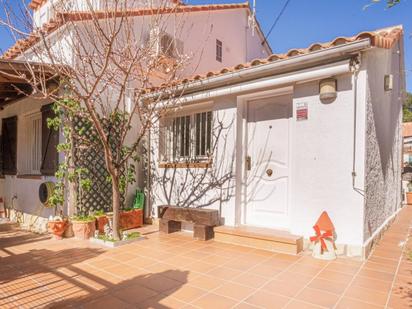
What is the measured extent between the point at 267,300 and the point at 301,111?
325cm

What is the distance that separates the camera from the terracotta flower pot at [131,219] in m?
6.91

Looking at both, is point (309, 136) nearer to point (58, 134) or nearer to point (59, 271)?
point (59, 271)

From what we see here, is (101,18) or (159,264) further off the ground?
(101,18)

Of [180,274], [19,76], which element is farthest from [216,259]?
[19,76]

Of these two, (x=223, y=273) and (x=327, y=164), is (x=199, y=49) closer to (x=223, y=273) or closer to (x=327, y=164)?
(x=327, y=164)

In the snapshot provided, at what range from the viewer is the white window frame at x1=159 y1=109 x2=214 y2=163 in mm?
6816

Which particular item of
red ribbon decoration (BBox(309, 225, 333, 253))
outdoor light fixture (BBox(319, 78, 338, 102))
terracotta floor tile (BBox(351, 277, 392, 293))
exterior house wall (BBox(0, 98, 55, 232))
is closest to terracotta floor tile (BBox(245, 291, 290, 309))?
terracotta floor tile (BBox(351, 277, 392, 293))

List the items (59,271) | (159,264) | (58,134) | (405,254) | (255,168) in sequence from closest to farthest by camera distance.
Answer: (59,271)
(159,264)
(405,254)
(255,168)
(58,134)

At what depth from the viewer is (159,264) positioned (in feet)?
14.8

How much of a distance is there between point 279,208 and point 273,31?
27.4 ft

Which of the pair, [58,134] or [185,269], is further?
[58,134]

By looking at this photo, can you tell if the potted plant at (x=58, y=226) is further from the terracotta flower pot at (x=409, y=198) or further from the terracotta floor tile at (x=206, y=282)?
the terracotta flower pot at (x=409, y=198)

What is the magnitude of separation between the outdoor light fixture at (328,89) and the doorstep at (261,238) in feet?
7.92

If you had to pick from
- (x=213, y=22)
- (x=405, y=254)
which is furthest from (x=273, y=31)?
(x=405, y=254)
